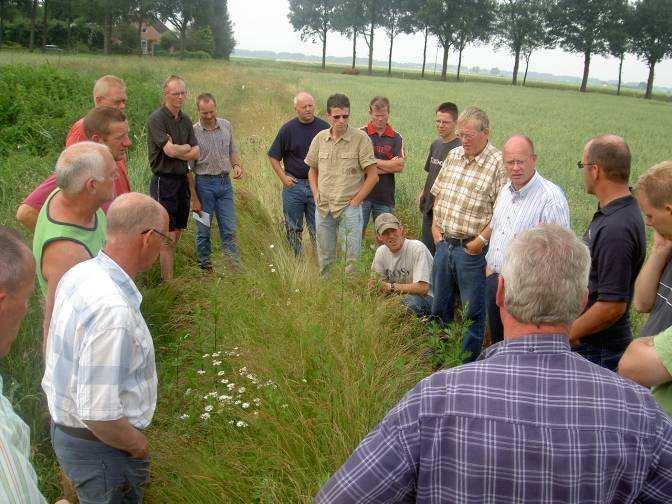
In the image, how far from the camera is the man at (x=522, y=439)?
1410 millimetres

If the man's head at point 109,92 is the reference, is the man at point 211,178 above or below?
below

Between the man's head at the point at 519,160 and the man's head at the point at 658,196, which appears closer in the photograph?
the man's head at the point at 658,196

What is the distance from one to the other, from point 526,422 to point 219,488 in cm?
170

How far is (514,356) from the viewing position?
4.96ft

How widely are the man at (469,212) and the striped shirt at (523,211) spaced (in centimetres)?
34

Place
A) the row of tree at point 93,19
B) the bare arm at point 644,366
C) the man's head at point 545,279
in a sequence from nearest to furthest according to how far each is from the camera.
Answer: the man's head at point 545,279 → the bare arm at point 644,366 → the row of tree at point 93,19

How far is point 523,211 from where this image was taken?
4082 mm

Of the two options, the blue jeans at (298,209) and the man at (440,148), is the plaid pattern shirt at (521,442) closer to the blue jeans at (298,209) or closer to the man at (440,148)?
the man at (440,148)

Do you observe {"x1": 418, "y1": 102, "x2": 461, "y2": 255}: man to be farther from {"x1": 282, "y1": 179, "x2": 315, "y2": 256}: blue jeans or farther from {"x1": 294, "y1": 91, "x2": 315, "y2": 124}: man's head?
{"x1": 294, "y1": 91, "x2": 315, "y2": 124}: man's head

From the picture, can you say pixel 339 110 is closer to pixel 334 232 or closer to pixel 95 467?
pixel 334 232

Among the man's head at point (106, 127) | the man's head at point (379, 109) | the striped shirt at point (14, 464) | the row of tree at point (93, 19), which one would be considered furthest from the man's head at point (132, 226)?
the row of tree at point (93, 19)

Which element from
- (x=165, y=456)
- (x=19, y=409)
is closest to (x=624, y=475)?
(x=165, y=456)

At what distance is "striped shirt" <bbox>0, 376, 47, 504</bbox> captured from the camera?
1.31m

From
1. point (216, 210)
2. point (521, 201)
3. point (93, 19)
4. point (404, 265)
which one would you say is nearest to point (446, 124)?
point (404, 265)
